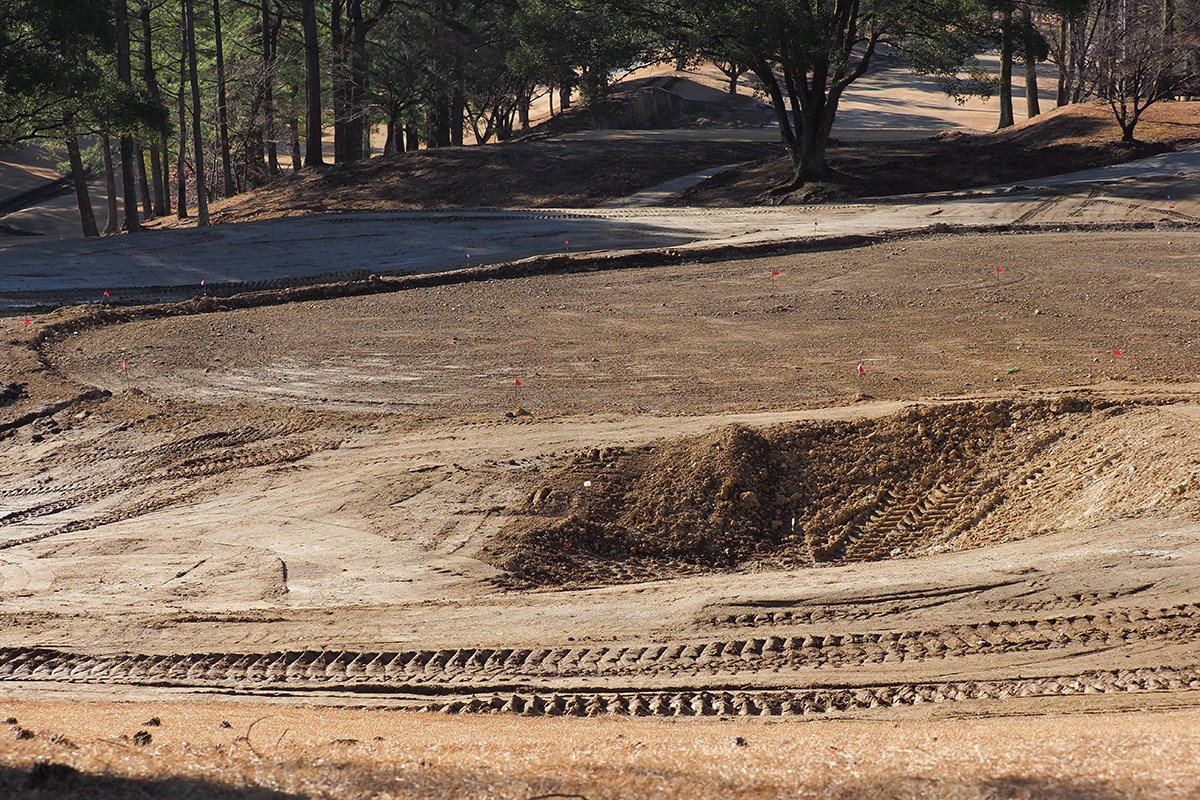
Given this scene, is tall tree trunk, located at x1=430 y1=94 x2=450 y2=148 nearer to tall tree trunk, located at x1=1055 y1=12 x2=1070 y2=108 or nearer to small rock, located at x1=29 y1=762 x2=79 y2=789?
tall tree trunk, located at x1=1055 y1=12 x2=1070 y2=108

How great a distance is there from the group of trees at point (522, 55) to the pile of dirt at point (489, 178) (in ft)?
7.99

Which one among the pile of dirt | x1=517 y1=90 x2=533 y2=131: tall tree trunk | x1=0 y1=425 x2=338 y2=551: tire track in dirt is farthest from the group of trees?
x1=0 y1=425 x2=338 y2=551: tire track in dirt

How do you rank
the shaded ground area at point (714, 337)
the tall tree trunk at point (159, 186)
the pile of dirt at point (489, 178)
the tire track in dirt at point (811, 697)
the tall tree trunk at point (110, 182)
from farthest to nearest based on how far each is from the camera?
the tall tree trunk at point (159, 186), the tall tree trunk at point (110, 182), the pile of dirt at point (489, 178), the shaded ground area at point (714, 337), the tire track in dirt at point (811, 697)

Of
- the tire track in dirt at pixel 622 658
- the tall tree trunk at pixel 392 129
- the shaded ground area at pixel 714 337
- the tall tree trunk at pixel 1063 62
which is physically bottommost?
the tire track in dirt at pixel 622 658

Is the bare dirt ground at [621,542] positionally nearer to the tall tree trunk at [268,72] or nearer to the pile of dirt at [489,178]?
the pile of dirt at [489,178]

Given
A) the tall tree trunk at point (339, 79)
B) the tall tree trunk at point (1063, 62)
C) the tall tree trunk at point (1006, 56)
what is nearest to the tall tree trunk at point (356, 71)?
the tall tree trunk at point (339, 79)

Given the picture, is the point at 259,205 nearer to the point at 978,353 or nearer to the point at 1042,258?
the point at 1042,258

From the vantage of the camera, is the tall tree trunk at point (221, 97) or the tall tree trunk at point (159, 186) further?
the tall tree trunk at point (159, 186)

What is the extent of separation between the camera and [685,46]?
1223 inches

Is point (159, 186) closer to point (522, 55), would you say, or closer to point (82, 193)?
point (82, 193)

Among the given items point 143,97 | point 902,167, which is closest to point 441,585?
point 143,97

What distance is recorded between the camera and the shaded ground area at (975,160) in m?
32.6

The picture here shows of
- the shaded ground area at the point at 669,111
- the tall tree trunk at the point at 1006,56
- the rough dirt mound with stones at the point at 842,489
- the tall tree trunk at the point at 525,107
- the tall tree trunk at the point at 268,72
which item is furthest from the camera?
the tall tree trunk at the point at 525,107

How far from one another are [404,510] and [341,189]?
30.2 meters
